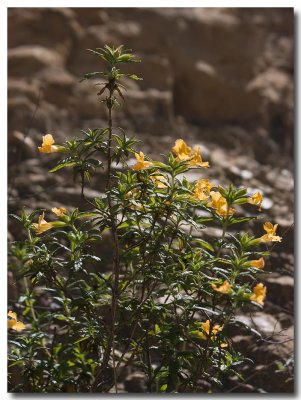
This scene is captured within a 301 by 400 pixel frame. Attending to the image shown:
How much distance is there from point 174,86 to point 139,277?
1.69 m

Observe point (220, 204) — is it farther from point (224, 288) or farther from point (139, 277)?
point (139, 277)

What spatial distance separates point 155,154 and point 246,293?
156cm

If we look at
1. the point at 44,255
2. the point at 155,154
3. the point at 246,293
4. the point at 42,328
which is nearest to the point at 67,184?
the point at 155,154

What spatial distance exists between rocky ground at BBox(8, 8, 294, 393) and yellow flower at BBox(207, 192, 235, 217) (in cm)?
108

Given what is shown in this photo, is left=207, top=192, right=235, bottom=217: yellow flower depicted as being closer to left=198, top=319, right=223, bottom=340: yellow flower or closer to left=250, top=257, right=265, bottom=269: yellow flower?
left=250, top=257, right=265, bottom=269: yellow flower

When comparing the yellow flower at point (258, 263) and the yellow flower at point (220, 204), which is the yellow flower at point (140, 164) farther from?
the yellow flower at point (258, 263)

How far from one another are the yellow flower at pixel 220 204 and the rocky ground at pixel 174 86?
1084 millimetres

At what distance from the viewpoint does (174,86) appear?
3.78 metres

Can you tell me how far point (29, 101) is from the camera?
3426 mm

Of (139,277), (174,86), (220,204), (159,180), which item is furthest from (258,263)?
(174,86)

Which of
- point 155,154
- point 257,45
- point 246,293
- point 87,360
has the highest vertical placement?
point 257,45

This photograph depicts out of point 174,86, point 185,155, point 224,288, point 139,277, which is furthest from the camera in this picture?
point 174,86

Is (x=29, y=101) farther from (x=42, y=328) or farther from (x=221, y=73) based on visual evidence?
(x=42, y=328)

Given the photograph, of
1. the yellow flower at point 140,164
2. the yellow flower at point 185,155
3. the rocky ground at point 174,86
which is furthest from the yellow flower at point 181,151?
the rocky ground at point 174,86
